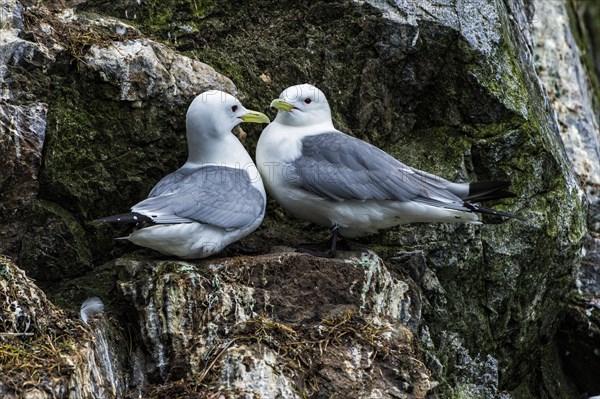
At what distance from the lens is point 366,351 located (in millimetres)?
5641

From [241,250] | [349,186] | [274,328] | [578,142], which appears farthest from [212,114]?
[578,142]

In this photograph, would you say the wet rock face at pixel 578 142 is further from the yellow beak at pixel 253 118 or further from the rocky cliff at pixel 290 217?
the yellow beak at pixel 253 118

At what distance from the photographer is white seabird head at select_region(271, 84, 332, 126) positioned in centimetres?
675

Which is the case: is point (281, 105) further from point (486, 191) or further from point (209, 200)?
point (486, 191)

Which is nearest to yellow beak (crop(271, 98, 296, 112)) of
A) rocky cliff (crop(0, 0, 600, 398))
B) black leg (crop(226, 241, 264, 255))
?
rocky cliff (crop(0, 0, 600, 398))

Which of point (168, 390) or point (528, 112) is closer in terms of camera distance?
point (168, 390)

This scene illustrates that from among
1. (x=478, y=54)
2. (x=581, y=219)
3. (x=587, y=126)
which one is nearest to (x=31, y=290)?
(x=478, y=54)

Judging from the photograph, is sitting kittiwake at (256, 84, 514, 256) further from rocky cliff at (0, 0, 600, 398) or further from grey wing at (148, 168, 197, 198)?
grey wing at (148, 168, 197, 198)

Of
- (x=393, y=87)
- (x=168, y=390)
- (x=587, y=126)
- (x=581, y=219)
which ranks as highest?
(x=393, y=87)

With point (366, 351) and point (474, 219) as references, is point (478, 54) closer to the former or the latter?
point (474, 219)

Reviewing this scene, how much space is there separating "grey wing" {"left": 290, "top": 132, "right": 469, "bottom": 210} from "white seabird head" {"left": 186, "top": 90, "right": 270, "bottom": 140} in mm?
575

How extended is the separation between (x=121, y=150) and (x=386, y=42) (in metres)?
2.33

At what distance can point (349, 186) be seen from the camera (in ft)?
20.7

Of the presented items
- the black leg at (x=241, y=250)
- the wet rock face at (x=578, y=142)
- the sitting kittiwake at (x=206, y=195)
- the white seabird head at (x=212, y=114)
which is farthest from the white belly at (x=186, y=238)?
the wet rock face at (x=578, y=142)
